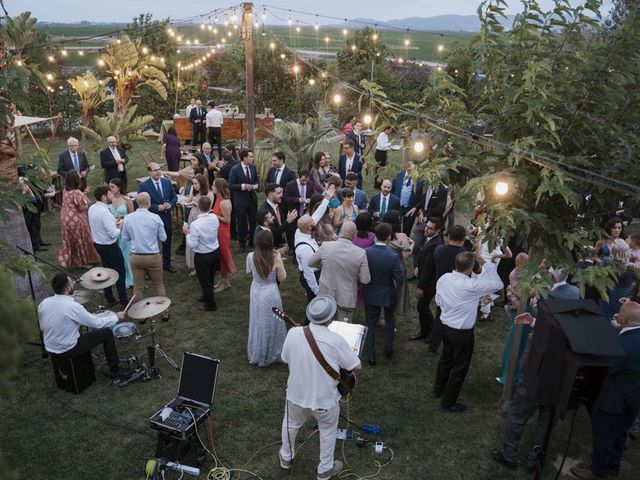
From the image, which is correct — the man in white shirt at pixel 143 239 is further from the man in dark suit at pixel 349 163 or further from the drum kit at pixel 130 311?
the man in dark suit at pixel 349 163

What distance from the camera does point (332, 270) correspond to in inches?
256

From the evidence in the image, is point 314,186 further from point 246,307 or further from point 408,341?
point 408,341

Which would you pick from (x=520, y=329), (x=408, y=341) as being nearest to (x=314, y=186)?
(x=408, y=341)

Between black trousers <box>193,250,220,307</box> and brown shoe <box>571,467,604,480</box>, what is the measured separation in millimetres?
5320

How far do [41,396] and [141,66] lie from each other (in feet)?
48.7

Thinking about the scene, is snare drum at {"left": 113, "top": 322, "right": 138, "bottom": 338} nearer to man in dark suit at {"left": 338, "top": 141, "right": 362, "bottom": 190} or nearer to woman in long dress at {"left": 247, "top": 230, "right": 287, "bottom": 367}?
woman in long dress at {"left": 247, "top": 230, "right": 287, "bottom": 367}

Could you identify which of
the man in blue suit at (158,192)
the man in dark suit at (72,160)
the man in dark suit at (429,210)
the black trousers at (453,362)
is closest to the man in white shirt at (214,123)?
the man in dark suit at (72,160)

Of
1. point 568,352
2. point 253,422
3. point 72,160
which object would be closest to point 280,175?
point 72,160

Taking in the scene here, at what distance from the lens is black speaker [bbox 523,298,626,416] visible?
4.00 metres

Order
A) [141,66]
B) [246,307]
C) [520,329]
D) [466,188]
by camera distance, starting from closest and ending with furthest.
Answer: [466,188], [520,329], [246,307], [141,66]

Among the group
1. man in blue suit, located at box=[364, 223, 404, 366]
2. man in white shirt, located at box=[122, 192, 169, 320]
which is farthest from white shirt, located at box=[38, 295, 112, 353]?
man in blue suit, located at box=[364, 223, 404, 366]

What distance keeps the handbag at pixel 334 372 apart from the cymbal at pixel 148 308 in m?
2.30

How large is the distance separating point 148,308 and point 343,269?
7.69 feet

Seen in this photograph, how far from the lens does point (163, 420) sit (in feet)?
16.6
